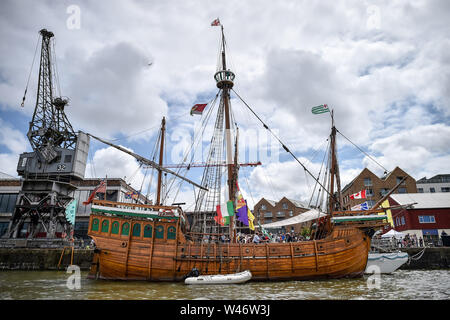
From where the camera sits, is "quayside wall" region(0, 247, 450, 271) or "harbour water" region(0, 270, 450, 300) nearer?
"harbour water" region(0, 270, 450, 300)

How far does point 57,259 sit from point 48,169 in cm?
1745

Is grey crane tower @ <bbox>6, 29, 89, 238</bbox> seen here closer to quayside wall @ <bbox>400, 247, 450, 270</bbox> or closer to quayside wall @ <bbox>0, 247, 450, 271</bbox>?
quayside wall @ <bbox>0, 247, 450, 271</bbox>

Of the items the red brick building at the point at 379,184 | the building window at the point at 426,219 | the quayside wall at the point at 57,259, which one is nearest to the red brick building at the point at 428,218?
the building window at the point at 426,219

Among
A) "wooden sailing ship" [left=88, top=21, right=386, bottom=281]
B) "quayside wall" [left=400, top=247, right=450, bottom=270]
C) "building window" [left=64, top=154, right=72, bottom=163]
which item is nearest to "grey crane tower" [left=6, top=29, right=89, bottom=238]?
"building window" [left=64, top=154, right=72, bottom=163]

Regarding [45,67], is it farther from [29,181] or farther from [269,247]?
[269,247]

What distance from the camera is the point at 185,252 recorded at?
17703 millimetres

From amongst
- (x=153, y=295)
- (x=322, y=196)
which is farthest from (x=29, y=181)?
(x=322, y=196)

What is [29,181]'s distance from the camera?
38000 mm

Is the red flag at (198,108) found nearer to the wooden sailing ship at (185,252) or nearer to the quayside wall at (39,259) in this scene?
the wooden sailing ship at (185,252)

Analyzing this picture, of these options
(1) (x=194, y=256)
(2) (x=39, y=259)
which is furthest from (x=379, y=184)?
(2) (x=39, y=259)

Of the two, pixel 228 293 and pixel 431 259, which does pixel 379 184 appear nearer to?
pixel 431 259

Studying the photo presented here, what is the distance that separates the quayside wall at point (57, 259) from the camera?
27.0m

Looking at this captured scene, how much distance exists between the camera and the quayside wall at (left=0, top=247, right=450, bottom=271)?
27.0 m

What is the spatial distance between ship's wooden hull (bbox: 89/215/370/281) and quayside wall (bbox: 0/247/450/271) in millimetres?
11687
